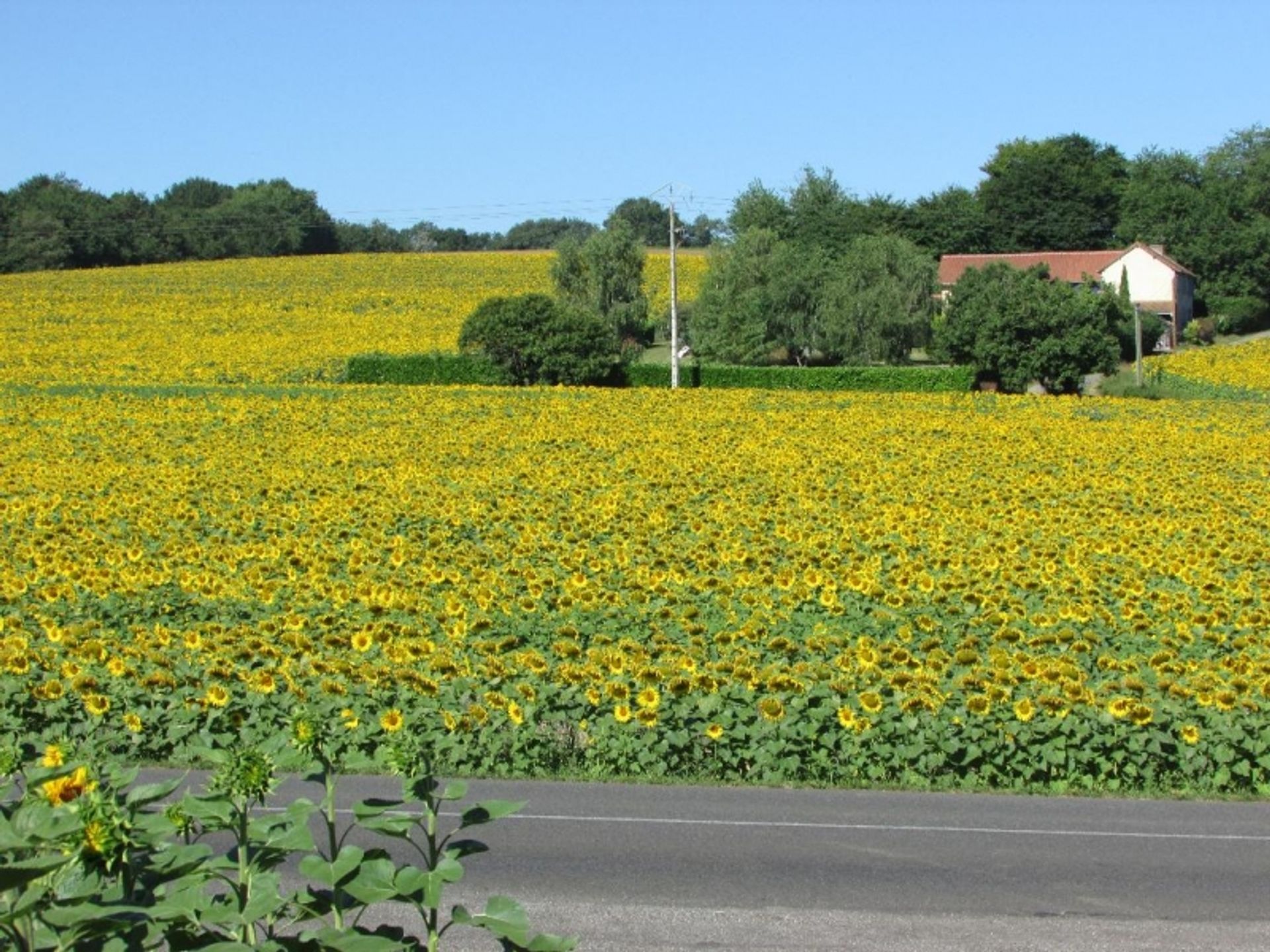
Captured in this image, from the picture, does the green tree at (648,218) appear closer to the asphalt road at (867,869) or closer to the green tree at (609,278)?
the green tree at (609,278)

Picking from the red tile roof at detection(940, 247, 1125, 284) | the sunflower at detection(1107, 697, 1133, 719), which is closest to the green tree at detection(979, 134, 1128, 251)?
the red tile roof at detection(940, 247, 1125, 284)

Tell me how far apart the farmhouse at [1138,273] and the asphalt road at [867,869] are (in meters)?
74.3

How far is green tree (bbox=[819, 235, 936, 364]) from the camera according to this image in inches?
2581

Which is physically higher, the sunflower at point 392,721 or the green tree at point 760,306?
the green tree at point 760,306

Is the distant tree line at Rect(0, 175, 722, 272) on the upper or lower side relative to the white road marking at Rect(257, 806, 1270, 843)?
upper

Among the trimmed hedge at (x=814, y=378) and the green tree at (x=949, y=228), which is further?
the green tree at (x=949, y=228)

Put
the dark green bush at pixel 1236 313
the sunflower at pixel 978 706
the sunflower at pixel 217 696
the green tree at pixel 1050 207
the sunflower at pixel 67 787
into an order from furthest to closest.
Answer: the green tree at pixel 1050 207 → the dark green bush at pixel 1236 313 → the sunflower at pixel 217 696 → the sunflower at pixel 978 706 → the sunflower at pixel 67 787

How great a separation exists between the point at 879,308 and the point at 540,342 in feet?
58.5

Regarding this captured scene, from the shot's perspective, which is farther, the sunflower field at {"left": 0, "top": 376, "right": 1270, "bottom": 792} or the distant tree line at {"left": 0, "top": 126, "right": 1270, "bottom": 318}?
the distant tree line at {"left": 0, "top": 126, "right": 1270, "bottom": 318}

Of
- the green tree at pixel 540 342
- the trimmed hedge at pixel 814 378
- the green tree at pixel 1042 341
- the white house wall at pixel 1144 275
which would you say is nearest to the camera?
the trimmed hedge at pixel 814 378

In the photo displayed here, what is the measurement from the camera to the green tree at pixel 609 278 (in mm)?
68375

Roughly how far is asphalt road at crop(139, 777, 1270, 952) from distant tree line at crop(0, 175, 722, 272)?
86.9 meters

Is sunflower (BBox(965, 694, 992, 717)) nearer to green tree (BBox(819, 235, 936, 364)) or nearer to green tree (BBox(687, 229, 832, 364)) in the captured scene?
green tree (BBox(819, 235, 936, 364))

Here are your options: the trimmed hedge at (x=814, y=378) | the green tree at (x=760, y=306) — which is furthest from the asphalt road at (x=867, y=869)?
the green tree at (x=760, y=306)
